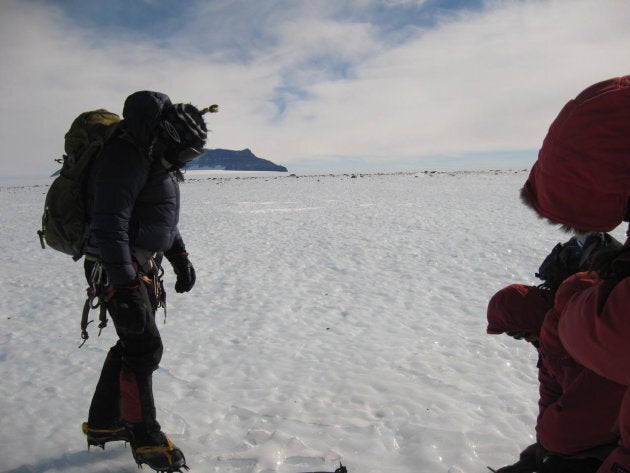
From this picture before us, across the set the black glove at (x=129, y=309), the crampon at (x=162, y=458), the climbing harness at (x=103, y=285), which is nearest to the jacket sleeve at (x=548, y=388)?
the crampon at (x=162, y=458)

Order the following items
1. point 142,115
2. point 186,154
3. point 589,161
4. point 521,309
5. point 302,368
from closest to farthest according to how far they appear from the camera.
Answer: point 589,161 → point 521,309 → point 142,115 → point 186,154 → point 302,368

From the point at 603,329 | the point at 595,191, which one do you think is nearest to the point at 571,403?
the point at 603,329

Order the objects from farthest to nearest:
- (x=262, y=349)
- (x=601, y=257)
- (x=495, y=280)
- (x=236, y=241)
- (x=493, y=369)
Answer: (x=236, y=241)
(x=495, y=280)
(x=262, y=349)
(x=493, y=369)
(x=601, y=257)

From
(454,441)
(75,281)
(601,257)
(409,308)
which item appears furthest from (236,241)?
(601,257)

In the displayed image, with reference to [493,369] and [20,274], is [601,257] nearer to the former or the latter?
[493,369]

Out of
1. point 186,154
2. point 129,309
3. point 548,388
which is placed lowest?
point 548,388

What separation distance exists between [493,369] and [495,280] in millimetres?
2966

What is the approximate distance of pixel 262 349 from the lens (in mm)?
4059

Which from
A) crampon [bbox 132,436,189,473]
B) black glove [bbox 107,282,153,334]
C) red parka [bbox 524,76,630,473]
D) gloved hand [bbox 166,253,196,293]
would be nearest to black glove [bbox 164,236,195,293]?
gloved hand [bbox 166,253,196,293]

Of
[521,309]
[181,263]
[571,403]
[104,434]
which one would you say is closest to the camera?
[571,403]

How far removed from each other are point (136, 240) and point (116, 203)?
0.27 metres

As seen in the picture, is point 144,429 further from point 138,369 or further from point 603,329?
point 603,329

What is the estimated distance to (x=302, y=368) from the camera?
3635mm

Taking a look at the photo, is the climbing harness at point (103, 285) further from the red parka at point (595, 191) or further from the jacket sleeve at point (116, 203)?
the red parka at point (595, 191)
